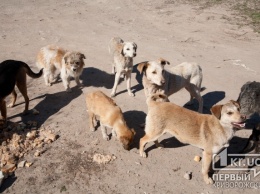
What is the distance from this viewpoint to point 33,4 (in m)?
17.4

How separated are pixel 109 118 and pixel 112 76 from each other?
3909mm

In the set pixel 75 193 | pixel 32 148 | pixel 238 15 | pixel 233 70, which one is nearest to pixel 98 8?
pixel 238 15

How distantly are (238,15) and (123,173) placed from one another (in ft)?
43.3

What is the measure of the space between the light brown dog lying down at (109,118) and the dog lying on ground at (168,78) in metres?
1.12

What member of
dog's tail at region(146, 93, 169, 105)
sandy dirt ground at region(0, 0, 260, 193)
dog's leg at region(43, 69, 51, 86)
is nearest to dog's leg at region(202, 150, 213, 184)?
sandy dirt ground at region(0, 0, 260, 193)

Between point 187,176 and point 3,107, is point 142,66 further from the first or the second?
point 3,107

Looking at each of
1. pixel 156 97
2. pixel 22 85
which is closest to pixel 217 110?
pixel 156 97

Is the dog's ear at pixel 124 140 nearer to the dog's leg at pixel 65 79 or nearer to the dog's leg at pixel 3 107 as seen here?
the dog's leg at pixel 3 107

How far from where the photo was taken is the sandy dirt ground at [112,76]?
580 cm

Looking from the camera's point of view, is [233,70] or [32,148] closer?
[32,148]

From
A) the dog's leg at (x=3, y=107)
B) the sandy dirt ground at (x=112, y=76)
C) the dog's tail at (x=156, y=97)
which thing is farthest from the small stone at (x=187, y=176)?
the dog's leg at (x=3, y=107)

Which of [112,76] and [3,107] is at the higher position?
[3,107]

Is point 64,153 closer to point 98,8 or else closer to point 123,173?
point 123,173

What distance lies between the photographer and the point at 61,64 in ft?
28.9
